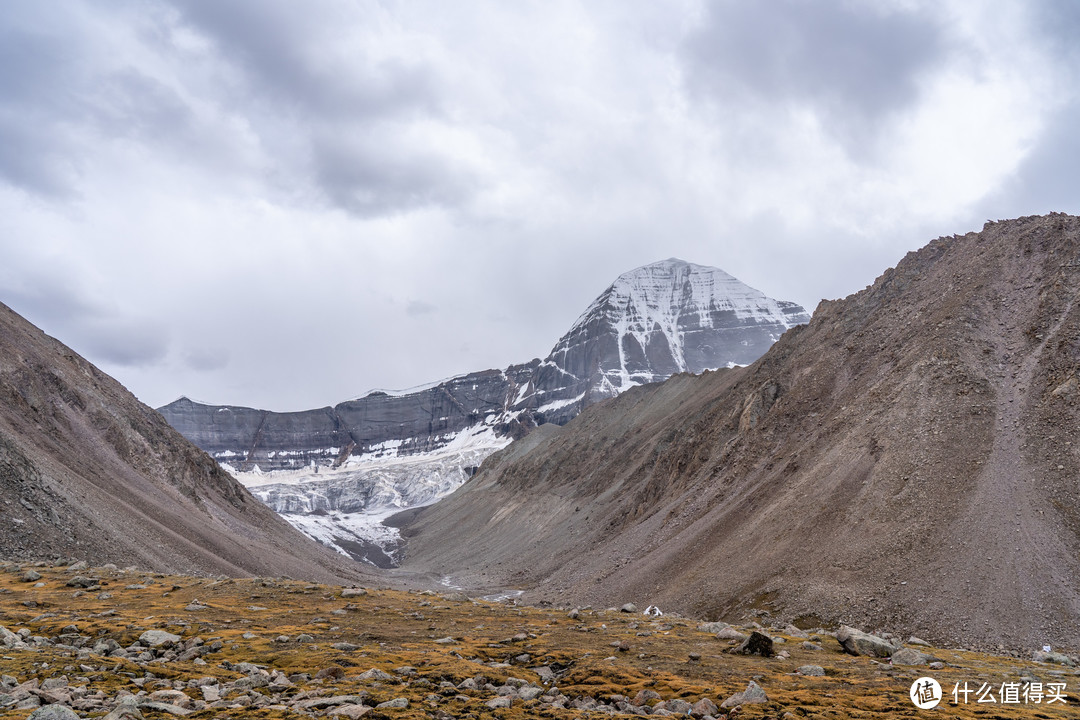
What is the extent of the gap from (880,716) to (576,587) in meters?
61.2

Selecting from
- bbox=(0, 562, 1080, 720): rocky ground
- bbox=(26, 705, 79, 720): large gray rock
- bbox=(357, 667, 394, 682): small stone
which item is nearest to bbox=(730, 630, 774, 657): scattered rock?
bbox=(0, 562, 1080, 720): rocky ground

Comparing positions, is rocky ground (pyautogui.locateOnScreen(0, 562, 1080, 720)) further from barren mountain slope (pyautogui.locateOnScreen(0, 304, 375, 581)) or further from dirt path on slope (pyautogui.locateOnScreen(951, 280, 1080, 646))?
barren mountain slope (pyautogui.locateOnScreen(0, 304, 375, 581))

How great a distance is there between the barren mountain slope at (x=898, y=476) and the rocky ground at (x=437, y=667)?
14099 millimetres

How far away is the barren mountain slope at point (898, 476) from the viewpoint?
35.6m

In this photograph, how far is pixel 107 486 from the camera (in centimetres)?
6481

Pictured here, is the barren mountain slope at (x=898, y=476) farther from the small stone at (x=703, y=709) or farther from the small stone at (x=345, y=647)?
the small stone at (x=345, y=647)

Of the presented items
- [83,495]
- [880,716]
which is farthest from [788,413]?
[83,495]

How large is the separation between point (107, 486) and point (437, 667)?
65.1 meters

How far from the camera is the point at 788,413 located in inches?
2867

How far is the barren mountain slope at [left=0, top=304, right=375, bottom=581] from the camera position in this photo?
4803 centimetres

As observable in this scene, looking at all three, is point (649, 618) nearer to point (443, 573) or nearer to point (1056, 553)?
point (1056, 553)

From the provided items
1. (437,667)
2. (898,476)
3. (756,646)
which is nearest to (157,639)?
(437,667)

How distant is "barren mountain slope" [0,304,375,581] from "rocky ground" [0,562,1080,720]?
26750 mm

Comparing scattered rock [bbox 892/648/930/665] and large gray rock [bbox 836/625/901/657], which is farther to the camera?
large gray rock [bbox 836/625/901/657]
